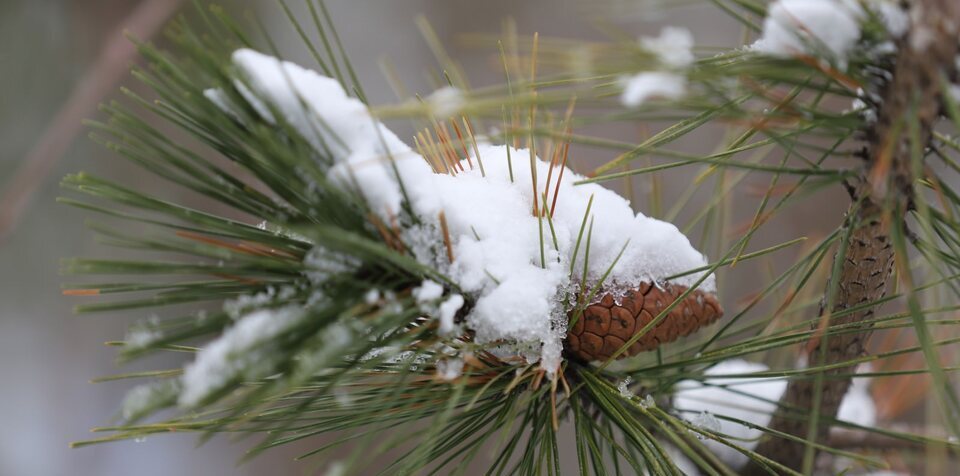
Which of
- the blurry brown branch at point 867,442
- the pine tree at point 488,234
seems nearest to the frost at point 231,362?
the pine tree at point 488,234

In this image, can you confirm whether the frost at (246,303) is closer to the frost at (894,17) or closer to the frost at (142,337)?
the frost at (142,337)

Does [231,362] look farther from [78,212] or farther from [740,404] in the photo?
[78,212]

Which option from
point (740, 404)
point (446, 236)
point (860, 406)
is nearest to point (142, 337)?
point (446, 236)

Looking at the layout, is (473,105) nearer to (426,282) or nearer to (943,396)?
(426,282)

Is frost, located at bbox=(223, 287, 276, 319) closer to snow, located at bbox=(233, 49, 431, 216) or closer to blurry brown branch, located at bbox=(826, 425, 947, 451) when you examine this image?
snow, located at bbox=(233, 49, 431, 216)

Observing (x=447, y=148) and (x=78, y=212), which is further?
(x=78, y=212)

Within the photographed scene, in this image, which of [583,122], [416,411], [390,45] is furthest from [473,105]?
[390,45]
